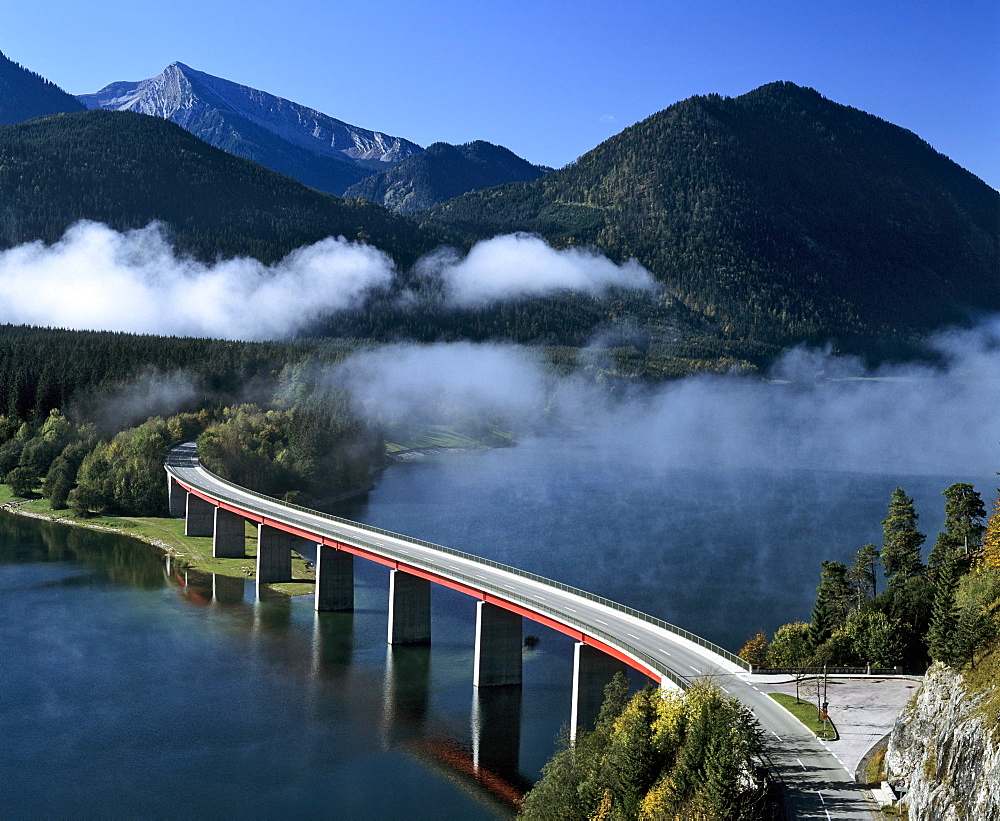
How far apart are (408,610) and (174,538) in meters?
52.6

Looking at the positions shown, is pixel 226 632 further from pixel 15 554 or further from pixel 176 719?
pixel 15 554

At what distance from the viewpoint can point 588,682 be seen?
2502 inches

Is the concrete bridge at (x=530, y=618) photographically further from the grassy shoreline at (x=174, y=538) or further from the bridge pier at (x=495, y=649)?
the grassy shoreline at (x=174, y=538)

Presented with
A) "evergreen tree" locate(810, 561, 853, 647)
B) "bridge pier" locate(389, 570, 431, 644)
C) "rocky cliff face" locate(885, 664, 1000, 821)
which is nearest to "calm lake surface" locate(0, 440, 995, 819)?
"bridge pier" locate(389, 570, 431, 644)

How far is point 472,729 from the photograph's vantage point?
66.2m

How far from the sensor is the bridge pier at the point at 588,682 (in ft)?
207

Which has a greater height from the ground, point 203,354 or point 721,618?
point 203,354

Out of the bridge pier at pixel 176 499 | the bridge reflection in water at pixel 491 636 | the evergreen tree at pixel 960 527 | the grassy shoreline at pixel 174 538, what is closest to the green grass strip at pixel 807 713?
the bridge reflection in water at pixel 491 636

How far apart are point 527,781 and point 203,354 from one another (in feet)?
480

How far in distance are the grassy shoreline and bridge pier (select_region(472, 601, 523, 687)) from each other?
33.9m

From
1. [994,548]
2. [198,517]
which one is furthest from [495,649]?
[198,517]

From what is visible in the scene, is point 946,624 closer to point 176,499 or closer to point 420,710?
point 420,710

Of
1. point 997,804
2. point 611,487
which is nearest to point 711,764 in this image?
point 997,804

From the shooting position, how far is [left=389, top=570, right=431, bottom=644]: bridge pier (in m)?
83.1
